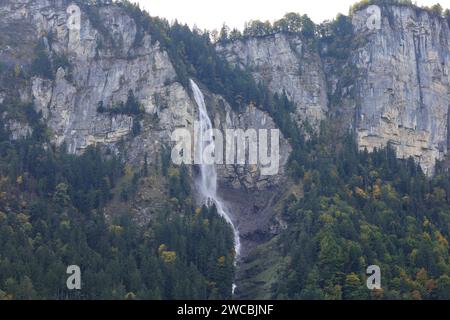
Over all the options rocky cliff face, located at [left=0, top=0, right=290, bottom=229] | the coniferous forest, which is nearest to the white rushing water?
rocky cliff face, located at [left=0, top=0, right=290, bottom=229]

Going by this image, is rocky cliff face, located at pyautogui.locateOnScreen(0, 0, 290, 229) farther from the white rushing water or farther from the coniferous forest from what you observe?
the white rushing water

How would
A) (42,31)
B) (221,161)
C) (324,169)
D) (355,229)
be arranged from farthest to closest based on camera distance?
(42,31) < (221,161) < (324,169) < (355,229)

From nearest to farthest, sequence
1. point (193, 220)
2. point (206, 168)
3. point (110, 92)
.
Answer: point (193, 220) < point (206, 168) < point (110, 92)

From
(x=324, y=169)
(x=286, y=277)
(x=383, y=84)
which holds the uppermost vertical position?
(x=383, y=84)

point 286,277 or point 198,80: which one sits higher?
point 198,80

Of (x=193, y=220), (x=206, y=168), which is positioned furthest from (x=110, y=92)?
(x=193, y=220)

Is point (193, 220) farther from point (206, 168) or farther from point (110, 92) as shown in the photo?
point (110, 92)

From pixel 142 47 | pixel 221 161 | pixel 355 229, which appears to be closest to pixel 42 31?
pixel 142 47

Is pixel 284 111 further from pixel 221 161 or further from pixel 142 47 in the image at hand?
pixel 142 47

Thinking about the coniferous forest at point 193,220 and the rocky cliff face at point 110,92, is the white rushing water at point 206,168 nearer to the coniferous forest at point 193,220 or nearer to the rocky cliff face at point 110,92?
the rocky cliff face at point 110,92
